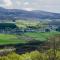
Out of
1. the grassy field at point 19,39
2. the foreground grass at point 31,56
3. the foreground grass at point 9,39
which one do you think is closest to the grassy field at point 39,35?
the grassy field at point 19,39

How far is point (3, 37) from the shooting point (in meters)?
8.12

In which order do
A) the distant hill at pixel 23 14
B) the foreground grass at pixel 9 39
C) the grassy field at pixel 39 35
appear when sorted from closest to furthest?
1. the foreground grass at pixel 9 39
2. the grassy field at pixel 39 35
3. the distant hill at pixel 23 14

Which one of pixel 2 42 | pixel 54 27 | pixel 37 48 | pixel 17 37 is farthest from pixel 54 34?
pixel 2 42

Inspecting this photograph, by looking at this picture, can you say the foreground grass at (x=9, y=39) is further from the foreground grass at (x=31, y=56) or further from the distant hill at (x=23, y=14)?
the distant hill at (x=23, y=14)

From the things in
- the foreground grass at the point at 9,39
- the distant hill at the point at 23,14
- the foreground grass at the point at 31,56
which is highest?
the distant hill at the point at 23,14

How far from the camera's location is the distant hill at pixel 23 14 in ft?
27.6

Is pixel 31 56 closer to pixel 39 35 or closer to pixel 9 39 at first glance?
pixel 39 35

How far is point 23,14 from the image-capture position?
8.48m

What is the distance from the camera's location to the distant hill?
841 centimetres

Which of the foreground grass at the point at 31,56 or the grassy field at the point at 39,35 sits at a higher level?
the grassy field at the point at 39,35

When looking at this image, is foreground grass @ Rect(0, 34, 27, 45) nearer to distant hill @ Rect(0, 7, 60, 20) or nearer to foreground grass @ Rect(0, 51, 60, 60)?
foreground grass @ Rect(0, 51, 60, 60)

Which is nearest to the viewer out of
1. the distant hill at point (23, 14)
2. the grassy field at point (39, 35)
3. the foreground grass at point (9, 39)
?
the foreground grass at point (9, 39)

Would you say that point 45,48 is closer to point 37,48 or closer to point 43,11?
point 37,48

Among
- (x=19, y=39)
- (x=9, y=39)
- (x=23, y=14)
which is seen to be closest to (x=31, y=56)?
(x=19, y=39)
